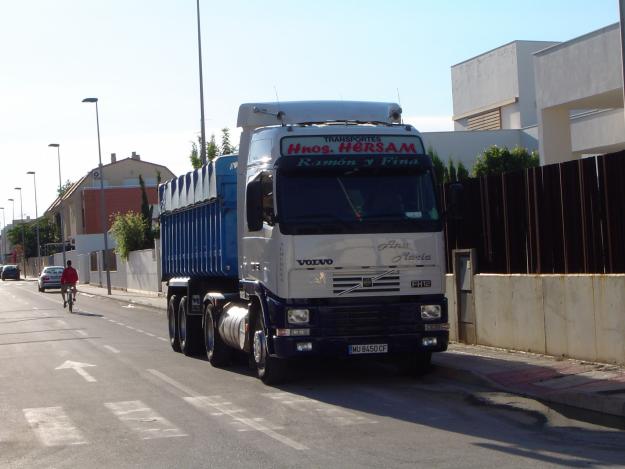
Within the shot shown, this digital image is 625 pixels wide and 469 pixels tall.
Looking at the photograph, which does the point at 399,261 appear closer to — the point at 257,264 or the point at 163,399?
the point at 257,264

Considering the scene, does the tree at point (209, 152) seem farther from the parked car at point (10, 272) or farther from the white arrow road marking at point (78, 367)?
the parked car at point (10, 272)

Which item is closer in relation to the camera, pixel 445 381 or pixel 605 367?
pixel 605 367

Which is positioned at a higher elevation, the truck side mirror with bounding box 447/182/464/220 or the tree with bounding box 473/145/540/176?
the tree with bounding box 473/145/540/176

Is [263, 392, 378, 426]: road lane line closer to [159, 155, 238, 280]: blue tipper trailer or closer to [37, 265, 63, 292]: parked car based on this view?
[159, 155, 238, 280]: blue tipper trailer

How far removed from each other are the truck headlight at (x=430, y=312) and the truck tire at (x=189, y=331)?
250 inches

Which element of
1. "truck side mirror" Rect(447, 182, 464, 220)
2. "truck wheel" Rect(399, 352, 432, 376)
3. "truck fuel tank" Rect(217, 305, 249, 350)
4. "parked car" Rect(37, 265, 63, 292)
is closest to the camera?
"truck side mirror" Rect(447, 182, 464, 220)

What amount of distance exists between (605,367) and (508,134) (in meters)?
31.9

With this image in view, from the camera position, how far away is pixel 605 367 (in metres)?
12.5

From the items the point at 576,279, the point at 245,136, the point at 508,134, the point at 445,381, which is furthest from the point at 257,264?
the point at 508,134

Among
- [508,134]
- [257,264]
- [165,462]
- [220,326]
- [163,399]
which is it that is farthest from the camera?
[508,134]

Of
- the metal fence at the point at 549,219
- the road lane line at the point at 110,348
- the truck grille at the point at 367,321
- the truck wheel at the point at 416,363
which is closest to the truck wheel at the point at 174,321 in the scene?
the road lane line at the point at 110,348

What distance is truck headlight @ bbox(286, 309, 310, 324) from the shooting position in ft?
40.1

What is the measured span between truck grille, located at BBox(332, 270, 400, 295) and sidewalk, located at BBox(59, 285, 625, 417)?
1735 mm

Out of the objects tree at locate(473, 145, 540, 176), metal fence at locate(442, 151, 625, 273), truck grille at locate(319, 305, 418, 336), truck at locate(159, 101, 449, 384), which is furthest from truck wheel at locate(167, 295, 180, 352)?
tree at locate(473, 145, 540, 176)
